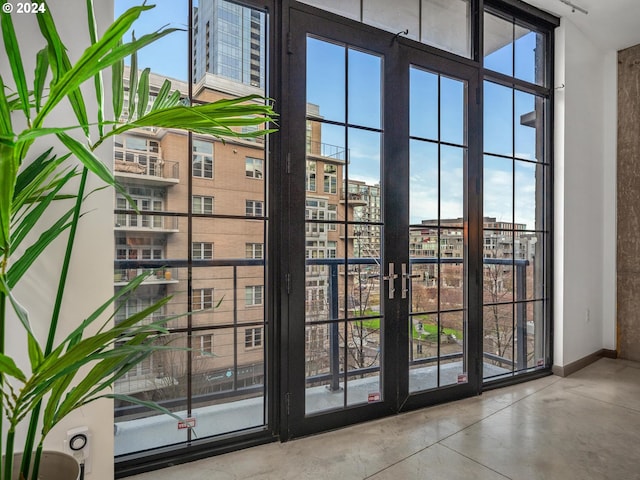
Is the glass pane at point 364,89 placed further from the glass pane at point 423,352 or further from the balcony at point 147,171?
the glass pane at point 423,352

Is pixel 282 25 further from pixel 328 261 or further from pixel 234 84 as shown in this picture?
pixel 328 261

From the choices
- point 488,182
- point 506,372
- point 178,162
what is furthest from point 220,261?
point 506,372

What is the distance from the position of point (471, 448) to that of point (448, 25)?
10.4 ft

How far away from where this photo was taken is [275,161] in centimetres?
230

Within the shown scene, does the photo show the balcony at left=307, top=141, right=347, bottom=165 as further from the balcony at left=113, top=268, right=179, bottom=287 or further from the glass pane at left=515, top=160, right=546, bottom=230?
the glass pane at left=515, top=160, right=546, bottom=230

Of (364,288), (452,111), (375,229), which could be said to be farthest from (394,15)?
(364,288)

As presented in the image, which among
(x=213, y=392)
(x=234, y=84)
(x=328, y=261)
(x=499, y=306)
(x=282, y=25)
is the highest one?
(x=282, y=25)

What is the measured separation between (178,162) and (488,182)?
2580mm

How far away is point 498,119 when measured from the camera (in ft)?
10.7

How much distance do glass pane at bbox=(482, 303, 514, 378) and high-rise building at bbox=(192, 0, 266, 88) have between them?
2.71m

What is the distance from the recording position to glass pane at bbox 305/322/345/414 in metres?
2.42

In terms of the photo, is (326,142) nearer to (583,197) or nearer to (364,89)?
(364,89)

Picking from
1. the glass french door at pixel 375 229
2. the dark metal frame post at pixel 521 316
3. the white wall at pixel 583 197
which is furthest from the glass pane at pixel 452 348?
the white wall at pixel 583 197

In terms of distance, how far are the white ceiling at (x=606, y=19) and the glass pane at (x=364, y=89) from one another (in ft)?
6.28
